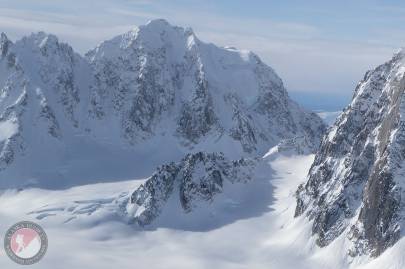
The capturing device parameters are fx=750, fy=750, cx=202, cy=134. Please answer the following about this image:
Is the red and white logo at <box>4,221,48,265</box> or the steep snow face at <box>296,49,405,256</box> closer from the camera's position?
the red and white logo at <box>4,221,48,265</box>

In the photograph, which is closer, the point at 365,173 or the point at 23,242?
the point at 23,242

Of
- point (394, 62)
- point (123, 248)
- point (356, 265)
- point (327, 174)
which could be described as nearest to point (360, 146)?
point (327, 174)

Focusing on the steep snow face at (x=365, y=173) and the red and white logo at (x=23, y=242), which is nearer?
the red and white logo at (x=23, y=242)

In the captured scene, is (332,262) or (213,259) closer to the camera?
(332,262)

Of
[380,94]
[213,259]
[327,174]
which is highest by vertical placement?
[380,94]

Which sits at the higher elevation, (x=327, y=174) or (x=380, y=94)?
(x=380, y=94)

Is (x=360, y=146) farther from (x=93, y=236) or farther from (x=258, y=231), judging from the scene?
(x=93, y=236)

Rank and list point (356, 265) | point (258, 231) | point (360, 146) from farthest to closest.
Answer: point (258, 231), point (360, 146), point (356, 265)

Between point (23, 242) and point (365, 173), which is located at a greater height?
→ point (365, 173)
